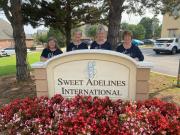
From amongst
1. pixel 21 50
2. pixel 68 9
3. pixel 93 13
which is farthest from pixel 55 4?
pixel 21 50

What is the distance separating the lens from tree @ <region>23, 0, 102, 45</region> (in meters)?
11.4

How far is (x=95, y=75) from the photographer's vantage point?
449cm

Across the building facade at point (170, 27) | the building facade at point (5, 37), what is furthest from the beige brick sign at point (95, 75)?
the building facade at point (5, 37)

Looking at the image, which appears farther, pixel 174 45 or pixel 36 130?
pixel 174 45

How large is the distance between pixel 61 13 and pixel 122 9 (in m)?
3.54

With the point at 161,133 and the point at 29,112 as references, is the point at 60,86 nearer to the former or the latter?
the point at 29,112

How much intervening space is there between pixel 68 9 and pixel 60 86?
8069 millimetres

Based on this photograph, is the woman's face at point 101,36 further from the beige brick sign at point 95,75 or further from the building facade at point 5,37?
the building facade at point 5,37

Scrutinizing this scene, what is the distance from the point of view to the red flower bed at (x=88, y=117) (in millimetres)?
3463

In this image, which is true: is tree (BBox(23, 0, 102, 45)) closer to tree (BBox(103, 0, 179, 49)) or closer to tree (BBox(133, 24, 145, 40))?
tree (BBox(103, 0, 179, 49))

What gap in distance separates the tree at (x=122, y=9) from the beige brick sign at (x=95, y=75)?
4.18 meters

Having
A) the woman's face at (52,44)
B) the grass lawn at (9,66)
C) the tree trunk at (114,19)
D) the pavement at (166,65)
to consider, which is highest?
the tree trunk at (114,19)

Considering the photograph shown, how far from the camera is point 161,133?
3430mm

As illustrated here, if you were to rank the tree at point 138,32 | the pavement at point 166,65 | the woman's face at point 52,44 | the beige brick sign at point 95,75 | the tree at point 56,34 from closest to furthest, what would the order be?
the beige brick sign at point 95,75, the woman's face at point 52,44, the pavement at point 166,65, the tree at point 56,34, the tree at point 138,32
